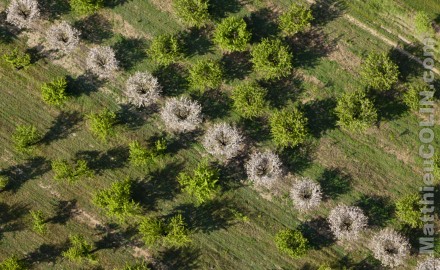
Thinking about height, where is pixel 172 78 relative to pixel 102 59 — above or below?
below

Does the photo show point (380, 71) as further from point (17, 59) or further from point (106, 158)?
point (17, 59)

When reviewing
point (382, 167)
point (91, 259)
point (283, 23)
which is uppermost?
point (283, 23)

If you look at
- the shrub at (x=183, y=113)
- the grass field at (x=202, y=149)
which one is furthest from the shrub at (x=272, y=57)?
the shrub at (x=183, y=113)

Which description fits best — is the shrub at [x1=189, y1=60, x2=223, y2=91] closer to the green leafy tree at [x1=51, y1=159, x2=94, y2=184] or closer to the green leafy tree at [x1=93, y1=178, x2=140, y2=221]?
the green leafy tree at [x1=93, y1=178, x2=140, y2=221]

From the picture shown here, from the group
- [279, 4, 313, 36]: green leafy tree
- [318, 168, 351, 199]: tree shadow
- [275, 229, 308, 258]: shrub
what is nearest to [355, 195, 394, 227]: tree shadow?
[318, 168, 351, 199]: tree shadow

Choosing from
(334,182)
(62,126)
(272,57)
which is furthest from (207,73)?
(334,182)

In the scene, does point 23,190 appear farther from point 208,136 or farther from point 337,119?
point 337,119

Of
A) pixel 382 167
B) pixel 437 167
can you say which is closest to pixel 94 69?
pixel 382 167
